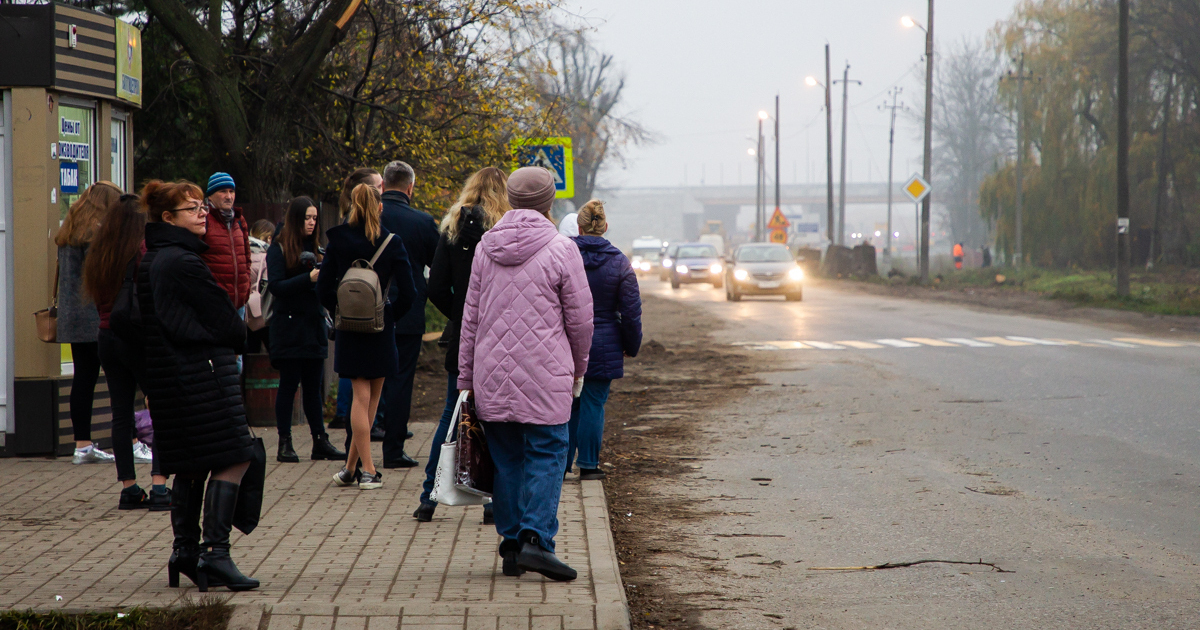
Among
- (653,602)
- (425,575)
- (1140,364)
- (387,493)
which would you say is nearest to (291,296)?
(387,493)

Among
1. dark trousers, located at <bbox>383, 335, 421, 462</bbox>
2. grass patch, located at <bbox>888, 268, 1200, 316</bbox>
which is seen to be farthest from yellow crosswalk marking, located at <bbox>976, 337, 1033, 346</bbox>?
dark trousers, located at <bbox>383, 335, 421, 462</bbox>

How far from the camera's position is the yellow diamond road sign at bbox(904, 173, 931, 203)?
36781mm

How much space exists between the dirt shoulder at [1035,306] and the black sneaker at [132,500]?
54.0 ft

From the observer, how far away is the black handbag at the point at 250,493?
15.3ft

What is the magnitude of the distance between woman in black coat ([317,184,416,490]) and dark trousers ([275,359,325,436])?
934 mm

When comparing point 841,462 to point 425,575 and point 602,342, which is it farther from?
point 425,575

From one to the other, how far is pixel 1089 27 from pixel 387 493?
1369 inches

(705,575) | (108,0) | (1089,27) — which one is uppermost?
(1089,27)

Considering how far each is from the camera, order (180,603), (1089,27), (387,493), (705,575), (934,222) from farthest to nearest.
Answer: (934,222)
(1089,27)
(387,493)
(705,575)
(180,603)

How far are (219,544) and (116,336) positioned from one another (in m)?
1.99

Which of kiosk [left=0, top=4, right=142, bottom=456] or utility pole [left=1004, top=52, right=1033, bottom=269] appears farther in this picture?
utility pole [left=1004, top=52, right=1033, bottom=269]

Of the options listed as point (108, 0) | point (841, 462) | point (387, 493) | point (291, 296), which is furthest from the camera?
point (108, 0)

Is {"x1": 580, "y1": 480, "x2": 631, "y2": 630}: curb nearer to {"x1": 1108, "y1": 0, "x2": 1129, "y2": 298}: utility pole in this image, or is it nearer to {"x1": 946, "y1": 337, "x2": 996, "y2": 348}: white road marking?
{"x1": 946, "y1": 337, "x2": 996, "y2": 348}: white road marking

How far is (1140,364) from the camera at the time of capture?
1345 centimetres
